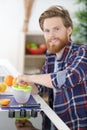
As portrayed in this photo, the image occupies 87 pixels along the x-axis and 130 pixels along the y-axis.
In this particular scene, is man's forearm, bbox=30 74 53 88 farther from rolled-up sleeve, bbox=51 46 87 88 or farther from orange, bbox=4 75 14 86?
orange, bbox=4 75 14 86

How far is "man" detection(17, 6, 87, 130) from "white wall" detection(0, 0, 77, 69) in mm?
3299

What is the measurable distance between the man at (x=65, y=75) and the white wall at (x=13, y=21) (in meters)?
3.30

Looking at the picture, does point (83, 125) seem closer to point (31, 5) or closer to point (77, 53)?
point (77, 53)

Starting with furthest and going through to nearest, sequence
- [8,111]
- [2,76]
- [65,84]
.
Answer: [2,76] < [65,84] < [8,111]

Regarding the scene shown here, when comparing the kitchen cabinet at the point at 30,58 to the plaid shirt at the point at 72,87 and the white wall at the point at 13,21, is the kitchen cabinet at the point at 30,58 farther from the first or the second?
the plaid shirt at the point at 72,87

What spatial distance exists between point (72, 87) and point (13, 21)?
138 inches

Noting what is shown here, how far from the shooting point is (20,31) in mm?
5453

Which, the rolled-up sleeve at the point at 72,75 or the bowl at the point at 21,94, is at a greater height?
the rolled-up sleeve at the point at 72,75

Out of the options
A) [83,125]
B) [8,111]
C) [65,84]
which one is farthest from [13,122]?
[83,125]

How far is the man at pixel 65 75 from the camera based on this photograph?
1.97m

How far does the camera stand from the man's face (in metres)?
2.04

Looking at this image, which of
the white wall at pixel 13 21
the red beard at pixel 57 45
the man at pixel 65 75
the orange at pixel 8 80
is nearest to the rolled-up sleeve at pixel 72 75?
the man at pixel 65 75

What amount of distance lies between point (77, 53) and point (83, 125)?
412mm

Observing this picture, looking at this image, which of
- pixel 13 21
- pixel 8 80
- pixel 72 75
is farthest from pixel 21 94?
pixel 13 21
